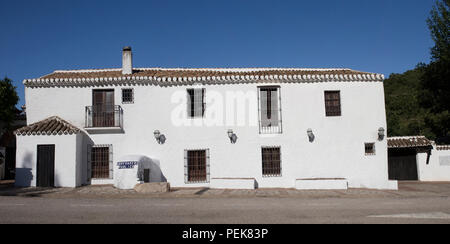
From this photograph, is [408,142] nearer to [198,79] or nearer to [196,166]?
[196,166]

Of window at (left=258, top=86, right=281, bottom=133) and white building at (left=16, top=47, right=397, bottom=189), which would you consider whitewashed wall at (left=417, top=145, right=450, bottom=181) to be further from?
window at (left=258, top=86, right=281, bottom=133)

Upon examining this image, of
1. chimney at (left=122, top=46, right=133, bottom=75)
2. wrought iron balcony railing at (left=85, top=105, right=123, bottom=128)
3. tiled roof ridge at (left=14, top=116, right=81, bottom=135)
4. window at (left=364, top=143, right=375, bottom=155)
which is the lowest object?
window at (left=364, top=143, right=375, bottom=155)

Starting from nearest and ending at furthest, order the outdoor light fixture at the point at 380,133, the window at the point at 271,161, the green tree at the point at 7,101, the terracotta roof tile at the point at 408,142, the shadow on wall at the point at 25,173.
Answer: the shadow on wall at the point at 25,173, the outdoor light fixture at the point at 380,133, the window at the point at 271,161, the terracotta roof tile at the point at 408,142, the green tree at the point at 7,101

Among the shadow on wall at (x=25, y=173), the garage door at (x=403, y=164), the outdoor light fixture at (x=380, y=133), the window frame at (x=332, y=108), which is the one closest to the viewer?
the shadow on wall at (x=25, y=173)

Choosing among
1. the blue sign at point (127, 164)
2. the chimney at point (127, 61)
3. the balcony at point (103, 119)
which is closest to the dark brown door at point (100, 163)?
the balcony at point (103, 119)

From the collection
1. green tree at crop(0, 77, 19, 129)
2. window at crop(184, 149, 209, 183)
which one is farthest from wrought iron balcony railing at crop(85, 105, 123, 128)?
green tree at crop(0, 77, 19, 129)

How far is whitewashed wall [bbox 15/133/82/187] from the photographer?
14141 millimetres

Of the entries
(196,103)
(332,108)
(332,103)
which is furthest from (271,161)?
(196,103)

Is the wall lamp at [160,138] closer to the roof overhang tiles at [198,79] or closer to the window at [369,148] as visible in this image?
the roof overhang tiles at [198,79]

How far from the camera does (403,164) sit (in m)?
18.5

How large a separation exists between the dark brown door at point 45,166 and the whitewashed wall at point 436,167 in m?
19.6

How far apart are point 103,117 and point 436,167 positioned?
60.8ft

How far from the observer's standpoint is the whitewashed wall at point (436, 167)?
58.9ft

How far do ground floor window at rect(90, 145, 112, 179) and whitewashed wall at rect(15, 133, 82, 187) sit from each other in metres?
0.97
